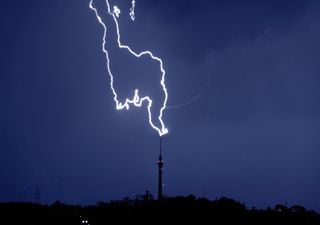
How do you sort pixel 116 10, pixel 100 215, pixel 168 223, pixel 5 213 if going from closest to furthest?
1. pixel 116 10
2. pixel 168 223
3. pixel 100 215
4. pixel 5 213

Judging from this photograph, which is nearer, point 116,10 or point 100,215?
point 116,10

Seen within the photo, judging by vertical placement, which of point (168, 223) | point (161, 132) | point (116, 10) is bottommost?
point (168, 223)

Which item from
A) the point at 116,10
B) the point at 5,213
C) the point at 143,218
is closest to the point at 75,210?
the point at 5,213

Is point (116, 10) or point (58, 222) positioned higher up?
point (116, 10)

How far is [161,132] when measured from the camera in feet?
129

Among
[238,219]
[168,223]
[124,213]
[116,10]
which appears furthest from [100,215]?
[116,10]

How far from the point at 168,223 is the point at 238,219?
5807mm

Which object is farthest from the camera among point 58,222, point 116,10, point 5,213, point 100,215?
point 5,213

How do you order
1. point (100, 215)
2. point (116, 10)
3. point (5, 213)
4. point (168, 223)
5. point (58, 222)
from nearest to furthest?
point (116, 10)
point (168, 223)
point (58, 222)
point (100, 215)
point (5, 213)

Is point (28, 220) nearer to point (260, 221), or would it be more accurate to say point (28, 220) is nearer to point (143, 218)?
point (143, 218)

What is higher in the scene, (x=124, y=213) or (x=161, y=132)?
(x=161, y=132)

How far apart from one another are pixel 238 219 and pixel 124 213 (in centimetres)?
928

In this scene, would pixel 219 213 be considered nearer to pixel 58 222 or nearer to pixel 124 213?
pixel 124 213

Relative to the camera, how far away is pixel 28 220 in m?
42.7
